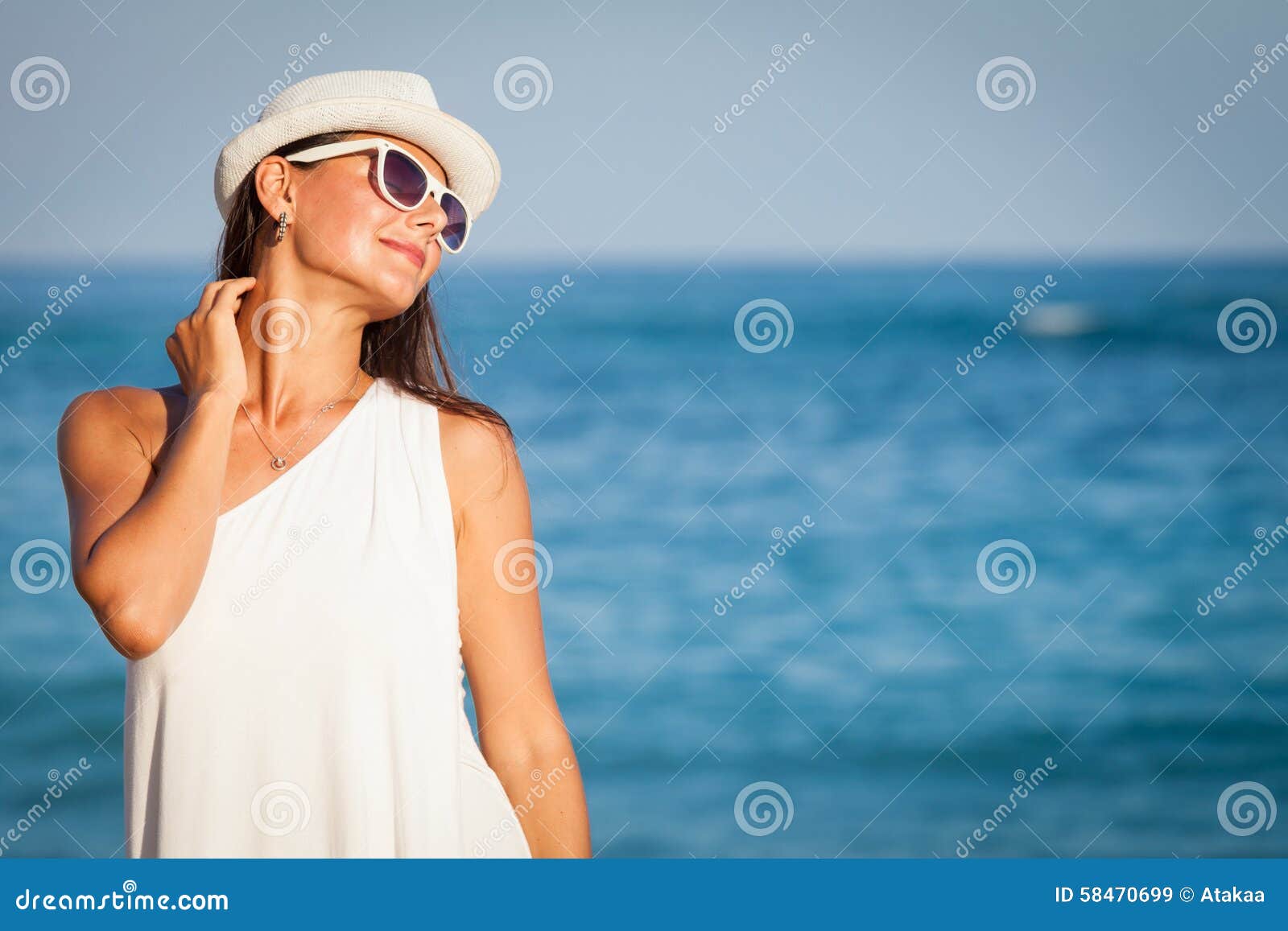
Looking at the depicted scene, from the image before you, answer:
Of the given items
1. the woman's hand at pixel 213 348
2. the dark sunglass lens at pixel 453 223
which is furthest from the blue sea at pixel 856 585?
the woman's hand at pixel 213 348

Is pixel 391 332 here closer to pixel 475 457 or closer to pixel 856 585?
pixel 475 457

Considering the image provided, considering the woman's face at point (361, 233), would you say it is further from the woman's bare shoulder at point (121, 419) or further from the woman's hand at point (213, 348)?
the woman's bare shoulder at point (121, 419)

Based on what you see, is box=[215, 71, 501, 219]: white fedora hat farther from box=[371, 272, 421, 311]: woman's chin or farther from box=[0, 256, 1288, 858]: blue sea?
box=[0, 256, 1288, 858]: blue sea

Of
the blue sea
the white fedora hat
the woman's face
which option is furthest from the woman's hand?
the blue sea

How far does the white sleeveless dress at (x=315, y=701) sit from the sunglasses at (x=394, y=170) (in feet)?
1.61

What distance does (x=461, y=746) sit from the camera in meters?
2.30

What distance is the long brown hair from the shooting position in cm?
249

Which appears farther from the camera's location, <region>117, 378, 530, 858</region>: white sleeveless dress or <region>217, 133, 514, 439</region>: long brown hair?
<region>217, 133, 514, 439</region>: long brown hair

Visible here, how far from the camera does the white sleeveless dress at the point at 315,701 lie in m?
2.18

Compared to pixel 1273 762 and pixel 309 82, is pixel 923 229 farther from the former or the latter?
pixel 309 82

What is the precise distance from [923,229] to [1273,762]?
46.1ft

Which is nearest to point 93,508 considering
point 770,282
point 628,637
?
point 628,637

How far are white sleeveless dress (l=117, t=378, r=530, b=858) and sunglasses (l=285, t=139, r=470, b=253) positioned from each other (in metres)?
0.49

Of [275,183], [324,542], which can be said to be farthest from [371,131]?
[324,542]
